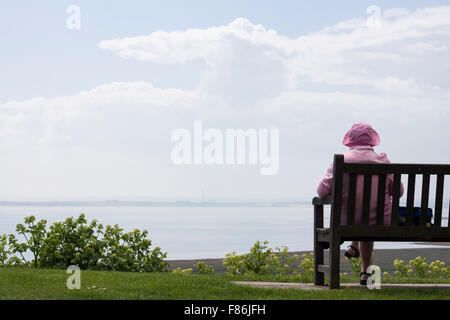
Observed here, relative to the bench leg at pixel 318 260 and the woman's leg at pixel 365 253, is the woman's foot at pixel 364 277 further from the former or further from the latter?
the bench leg at pixel 318 260

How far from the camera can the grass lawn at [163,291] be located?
538 centimetres

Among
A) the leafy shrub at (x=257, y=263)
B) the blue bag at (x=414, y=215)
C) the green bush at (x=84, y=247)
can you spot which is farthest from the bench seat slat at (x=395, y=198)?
the green bush at (x=84, y=247)

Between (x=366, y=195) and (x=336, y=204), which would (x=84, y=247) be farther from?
(x=366, y=195)

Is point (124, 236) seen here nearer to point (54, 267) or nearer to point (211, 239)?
point (54, 267)

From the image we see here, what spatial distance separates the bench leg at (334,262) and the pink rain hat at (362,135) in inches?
39.9

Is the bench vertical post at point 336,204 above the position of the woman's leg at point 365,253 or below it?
above

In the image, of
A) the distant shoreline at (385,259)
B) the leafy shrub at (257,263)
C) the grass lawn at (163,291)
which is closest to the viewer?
the grass lawn at (163,291)

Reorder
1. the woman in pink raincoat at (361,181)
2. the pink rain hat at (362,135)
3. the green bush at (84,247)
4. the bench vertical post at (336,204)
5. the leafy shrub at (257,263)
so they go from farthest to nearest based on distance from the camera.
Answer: the leafy shrub at (257,263) < the green bush at (84,247) < the pink rain hat at (362,135) < the woman in pink raincoat at (361,181) < the bench vertical post at (336,204)

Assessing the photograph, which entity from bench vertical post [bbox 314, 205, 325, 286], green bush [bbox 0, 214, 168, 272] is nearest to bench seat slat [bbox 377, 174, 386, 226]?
bench vertical post [bbox 314, 205, 325, 286]

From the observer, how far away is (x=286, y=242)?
59.6 ft

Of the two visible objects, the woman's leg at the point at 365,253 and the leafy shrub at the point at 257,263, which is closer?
the woman's leg at the point at 365,253

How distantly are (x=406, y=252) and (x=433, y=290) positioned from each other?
8.64 meters

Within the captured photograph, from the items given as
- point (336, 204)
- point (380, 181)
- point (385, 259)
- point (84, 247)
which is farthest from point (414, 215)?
point (385, 259)
